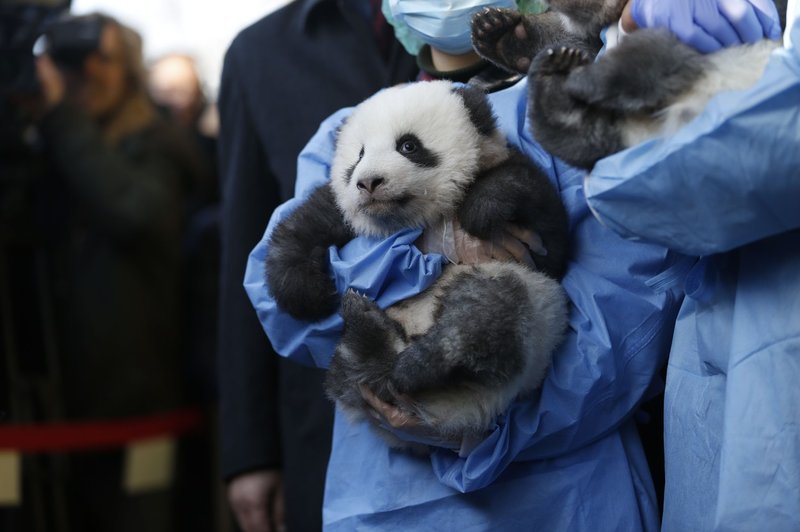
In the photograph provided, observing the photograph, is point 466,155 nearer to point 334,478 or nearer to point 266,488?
point 334,478

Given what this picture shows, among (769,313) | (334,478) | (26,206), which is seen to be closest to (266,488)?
(334,478)

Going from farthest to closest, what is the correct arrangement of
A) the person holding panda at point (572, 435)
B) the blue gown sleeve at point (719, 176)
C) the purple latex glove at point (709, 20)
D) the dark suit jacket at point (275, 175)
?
1. the dark suit jacket at point (275, 175)
2. the person holding panda at point (572, 435)
3. the purple latex glove at point (709, 20)
4. the blue gown sleeve at point (719, 176)

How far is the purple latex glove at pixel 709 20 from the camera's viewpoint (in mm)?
1325

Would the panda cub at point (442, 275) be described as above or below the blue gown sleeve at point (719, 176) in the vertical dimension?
below

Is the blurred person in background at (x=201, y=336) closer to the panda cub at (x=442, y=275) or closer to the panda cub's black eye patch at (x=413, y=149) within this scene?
the panda cub at (x=442, y=275)

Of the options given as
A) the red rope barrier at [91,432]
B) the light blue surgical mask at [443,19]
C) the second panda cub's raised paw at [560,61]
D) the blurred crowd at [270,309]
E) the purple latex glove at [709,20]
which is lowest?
the red rope barrier at [91,432]

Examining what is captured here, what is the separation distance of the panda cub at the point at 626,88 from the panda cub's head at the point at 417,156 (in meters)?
0.19

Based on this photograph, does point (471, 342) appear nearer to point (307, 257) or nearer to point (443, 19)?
point (307, 257)

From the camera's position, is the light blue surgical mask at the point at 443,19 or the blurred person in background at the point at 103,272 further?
the blurred person in background at the point at 103,272

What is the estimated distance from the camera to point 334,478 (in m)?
1.77

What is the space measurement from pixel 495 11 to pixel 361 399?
2.07 ft

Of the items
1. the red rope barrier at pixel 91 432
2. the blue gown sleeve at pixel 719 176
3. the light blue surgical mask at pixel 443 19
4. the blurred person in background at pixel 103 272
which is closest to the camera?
the blue gown sleeve at pixel 719 176

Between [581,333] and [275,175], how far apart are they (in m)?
1.14

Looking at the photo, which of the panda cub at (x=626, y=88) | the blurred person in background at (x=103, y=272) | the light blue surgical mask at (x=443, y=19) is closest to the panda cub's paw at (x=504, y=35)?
the light blue surgical mask at (x=443, y=19)
